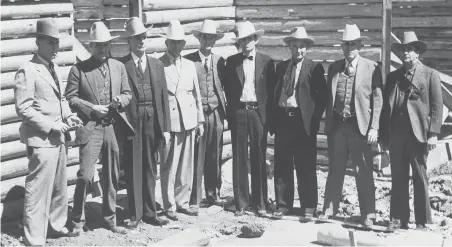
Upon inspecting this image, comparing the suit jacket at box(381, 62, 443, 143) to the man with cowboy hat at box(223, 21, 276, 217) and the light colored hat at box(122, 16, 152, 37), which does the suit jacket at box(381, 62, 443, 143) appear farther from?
the light colored hat at box(122, 16, 152, 37)

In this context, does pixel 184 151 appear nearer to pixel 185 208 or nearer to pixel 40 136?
pixel 185 208

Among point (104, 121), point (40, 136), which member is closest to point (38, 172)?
point (40, 136)

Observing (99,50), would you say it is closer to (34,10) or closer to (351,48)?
(34,10)

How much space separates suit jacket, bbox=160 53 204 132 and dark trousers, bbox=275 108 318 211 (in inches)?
47.3

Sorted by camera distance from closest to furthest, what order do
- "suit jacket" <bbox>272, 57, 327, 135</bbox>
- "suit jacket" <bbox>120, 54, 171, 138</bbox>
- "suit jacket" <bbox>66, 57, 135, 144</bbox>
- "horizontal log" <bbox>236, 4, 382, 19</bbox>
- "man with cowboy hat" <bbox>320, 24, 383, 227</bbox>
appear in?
"suit jacket" <bbox>66, 57, 135, 144</bbox> < "suit jacket" <bbox>120, 54, 171, 138</bbox> < "man with cowboy hat" <bbox>320, 24, 383, 227</bbox> < "suit jacket" <bbox>272, 57, 327, 135</bbox> < "horizontal log" <bbox>236, 4, 382, 19</bbox>

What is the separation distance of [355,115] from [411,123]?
72cm

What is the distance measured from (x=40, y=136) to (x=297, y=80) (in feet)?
11.7

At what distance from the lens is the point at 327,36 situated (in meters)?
14.2

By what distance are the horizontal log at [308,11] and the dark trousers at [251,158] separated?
135 inches

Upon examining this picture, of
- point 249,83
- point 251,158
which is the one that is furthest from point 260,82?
point 251,158

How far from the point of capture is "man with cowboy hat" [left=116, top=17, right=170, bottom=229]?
10.7 meters

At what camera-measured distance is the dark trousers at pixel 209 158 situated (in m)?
11.7

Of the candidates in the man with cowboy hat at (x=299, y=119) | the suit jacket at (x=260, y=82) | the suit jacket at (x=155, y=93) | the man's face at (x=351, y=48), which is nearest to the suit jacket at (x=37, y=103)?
the suit jacket at (x=155, y=93)

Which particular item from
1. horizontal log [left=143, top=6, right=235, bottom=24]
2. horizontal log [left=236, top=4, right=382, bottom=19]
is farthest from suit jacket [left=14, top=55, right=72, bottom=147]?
horizontal log [left=236, top=4, right=382, bottom=19]
